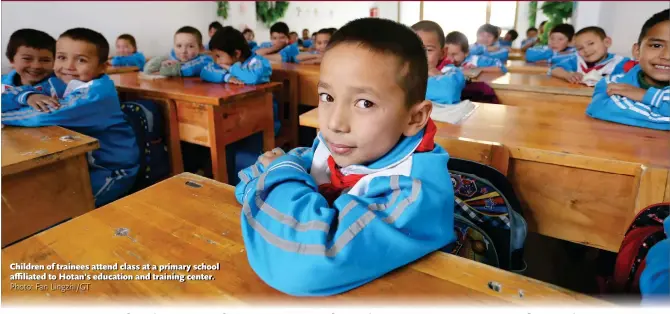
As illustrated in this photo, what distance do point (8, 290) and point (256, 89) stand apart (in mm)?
1970

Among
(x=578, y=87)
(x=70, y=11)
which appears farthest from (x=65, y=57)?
(x=70, y=11)

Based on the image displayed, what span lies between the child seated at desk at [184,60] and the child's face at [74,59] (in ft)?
3.00

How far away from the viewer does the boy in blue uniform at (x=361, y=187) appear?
1.86 ft

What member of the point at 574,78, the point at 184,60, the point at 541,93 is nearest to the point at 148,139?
the point at 184,60

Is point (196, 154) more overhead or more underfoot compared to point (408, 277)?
more underfoot

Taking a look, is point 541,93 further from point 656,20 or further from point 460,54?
point 460,54

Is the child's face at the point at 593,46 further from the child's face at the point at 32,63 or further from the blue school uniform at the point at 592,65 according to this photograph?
the child's face at the point at 32,63

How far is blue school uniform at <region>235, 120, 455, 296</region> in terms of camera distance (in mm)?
559

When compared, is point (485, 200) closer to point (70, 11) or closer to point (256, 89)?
point (256, 89)

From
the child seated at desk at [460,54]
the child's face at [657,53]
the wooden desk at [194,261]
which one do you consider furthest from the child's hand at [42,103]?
the child seated at desk at [460,54]

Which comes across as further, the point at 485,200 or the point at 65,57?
the point at 65,57

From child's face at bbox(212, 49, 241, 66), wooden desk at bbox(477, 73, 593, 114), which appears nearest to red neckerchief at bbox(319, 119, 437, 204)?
wooden desk at bbox(477, 73, 593, 114)

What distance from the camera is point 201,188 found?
909mm
